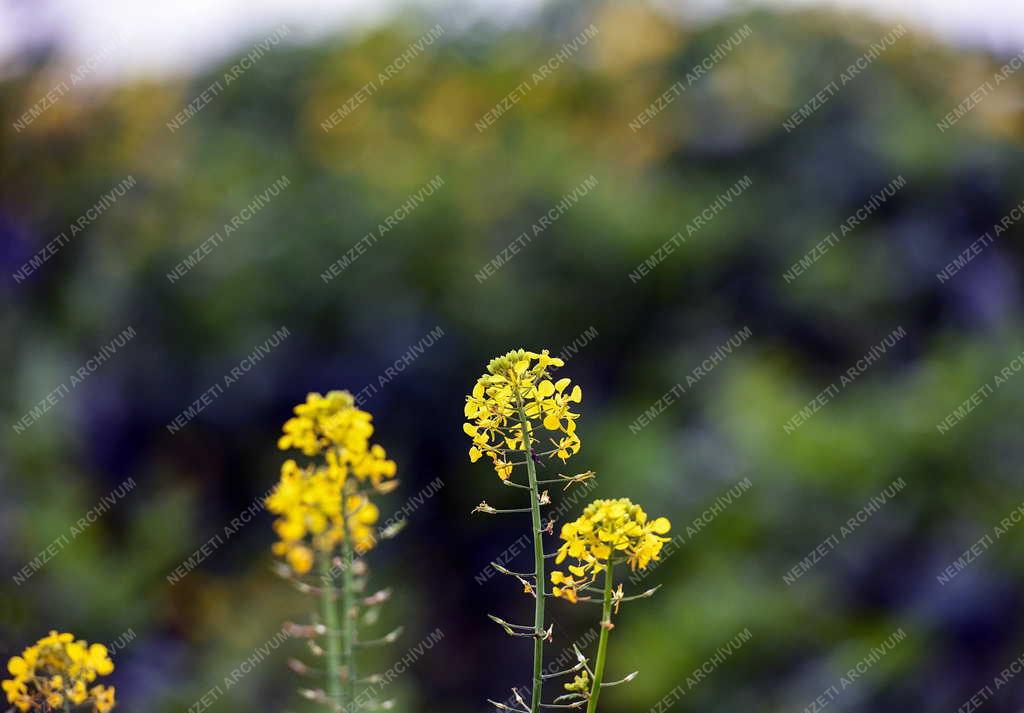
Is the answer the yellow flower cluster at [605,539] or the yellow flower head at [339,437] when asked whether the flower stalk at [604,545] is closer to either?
the yellow flower cluster at [605,539]

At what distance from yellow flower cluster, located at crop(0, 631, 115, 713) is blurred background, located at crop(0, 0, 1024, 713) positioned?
11.6 ft

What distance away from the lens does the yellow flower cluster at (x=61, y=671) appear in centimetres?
158

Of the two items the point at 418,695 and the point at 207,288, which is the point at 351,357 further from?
the point at 418,695

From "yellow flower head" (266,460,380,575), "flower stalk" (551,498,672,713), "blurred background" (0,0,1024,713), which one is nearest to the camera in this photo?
"yellow flower head" (266,460,380,575)

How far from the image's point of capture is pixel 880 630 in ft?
17.4

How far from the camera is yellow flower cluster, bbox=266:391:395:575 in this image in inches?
54.4

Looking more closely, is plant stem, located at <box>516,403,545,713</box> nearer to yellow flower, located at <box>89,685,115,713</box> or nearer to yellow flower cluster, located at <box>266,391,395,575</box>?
yellow flower cluster, located at <box>266,391,395,575</box>

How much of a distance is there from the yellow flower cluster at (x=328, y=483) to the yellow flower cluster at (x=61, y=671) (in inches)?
15.8

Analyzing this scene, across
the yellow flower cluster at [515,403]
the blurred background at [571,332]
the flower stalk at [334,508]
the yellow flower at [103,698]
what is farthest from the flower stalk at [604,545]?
the blurred background at [571,332]

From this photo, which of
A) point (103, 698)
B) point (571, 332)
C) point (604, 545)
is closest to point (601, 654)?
point (604, 545)

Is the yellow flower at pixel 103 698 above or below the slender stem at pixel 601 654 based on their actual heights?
above

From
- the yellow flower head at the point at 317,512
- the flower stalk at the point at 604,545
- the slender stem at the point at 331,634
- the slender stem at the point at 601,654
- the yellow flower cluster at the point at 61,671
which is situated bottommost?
the slender stem at the point at 601,654

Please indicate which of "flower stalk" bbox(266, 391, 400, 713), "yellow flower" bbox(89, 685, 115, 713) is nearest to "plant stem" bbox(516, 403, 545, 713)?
"flower stalk" bbox(266, 391, 400, 713)

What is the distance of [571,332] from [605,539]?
6133 mm
